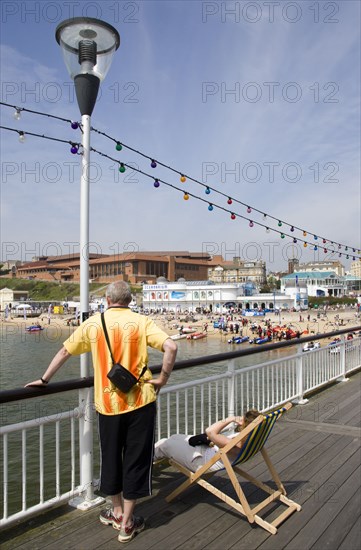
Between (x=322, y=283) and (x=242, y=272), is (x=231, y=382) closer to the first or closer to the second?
(x=322, y=283)

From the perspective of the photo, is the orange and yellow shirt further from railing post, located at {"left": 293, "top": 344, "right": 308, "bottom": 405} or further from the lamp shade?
railing post, located at {"left": 293, "top": 344, "right": 308, "bottom": 405}

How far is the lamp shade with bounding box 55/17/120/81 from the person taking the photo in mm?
3549

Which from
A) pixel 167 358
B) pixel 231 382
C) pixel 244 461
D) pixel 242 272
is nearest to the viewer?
pixel 167 358

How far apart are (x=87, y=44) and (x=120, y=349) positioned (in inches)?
100

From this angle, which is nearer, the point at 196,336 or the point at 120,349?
the point at 120,349

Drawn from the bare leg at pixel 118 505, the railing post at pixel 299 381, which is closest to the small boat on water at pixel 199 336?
the railing post at pixel 299 381

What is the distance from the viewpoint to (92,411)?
3520 mm

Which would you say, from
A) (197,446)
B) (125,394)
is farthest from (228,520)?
(125,394)

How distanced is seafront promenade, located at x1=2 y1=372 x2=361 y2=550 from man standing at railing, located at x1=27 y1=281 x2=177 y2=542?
282mm

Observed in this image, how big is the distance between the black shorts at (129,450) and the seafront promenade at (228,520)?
0.36 metres

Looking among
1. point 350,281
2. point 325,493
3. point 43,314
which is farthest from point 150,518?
point 350,281

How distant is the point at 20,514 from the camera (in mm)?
3088

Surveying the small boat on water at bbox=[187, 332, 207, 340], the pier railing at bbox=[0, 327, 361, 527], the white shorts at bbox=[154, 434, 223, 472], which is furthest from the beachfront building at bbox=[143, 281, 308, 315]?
the white shorts at bbox=[154, 434, 223, 472]

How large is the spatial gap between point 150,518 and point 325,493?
4.83ft
